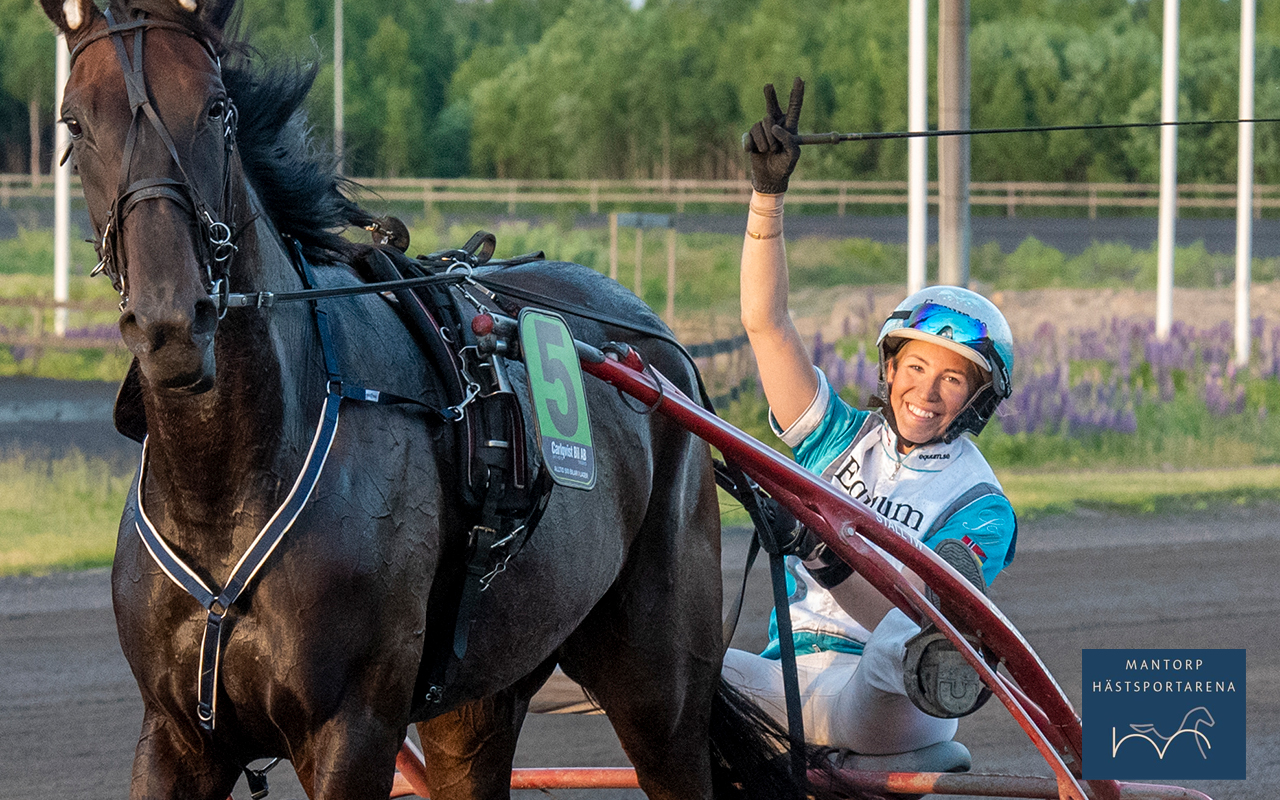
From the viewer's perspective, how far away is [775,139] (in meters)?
2.98

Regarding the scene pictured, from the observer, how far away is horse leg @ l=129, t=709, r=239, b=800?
2.33 m

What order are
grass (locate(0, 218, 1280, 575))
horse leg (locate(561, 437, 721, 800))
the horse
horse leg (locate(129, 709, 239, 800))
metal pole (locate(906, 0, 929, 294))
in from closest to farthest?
the horse
horse leg (locate(129, 709, 239, 800))
horse leg (locate(561, 437, 721, 800))
grass (locate(0, 218, 1280, 575))
metal pole (locate(906, 0, 929, 294))

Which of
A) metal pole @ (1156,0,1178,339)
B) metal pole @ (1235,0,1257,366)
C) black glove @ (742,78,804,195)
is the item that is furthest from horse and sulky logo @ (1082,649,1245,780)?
metal pole @ (1235,0,1257,366)

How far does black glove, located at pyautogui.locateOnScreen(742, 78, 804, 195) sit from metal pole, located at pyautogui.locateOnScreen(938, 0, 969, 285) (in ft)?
16.4

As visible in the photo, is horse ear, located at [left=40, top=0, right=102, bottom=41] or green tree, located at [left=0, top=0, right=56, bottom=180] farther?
green tree, located at [left=0, top=0, right=56, bottom=180]

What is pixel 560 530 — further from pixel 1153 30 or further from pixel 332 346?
pixel 1153 30

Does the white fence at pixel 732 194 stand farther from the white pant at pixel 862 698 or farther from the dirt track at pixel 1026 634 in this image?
the white pant at pixel 862 698

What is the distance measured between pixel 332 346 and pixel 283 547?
35cm

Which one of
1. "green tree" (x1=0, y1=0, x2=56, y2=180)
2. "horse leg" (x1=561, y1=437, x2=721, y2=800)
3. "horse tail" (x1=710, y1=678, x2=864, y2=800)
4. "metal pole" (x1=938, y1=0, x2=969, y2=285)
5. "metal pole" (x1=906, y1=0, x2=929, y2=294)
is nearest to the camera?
"horse leg" (x1=561, y1=437, x2=721, y2=800)

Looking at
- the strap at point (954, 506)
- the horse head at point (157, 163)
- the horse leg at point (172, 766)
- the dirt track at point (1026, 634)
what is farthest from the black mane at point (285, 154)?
the dirt track at point (1026, 634)

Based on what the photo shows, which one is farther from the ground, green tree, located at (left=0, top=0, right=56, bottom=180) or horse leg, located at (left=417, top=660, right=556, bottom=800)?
green tree, located at (left=0, top=0, right=56, bottom=180)

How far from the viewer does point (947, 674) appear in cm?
281

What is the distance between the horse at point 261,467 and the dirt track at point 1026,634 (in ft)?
6.28

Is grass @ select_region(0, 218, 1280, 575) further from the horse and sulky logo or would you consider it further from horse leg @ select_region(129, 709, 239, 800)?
the horse and sulky logo
